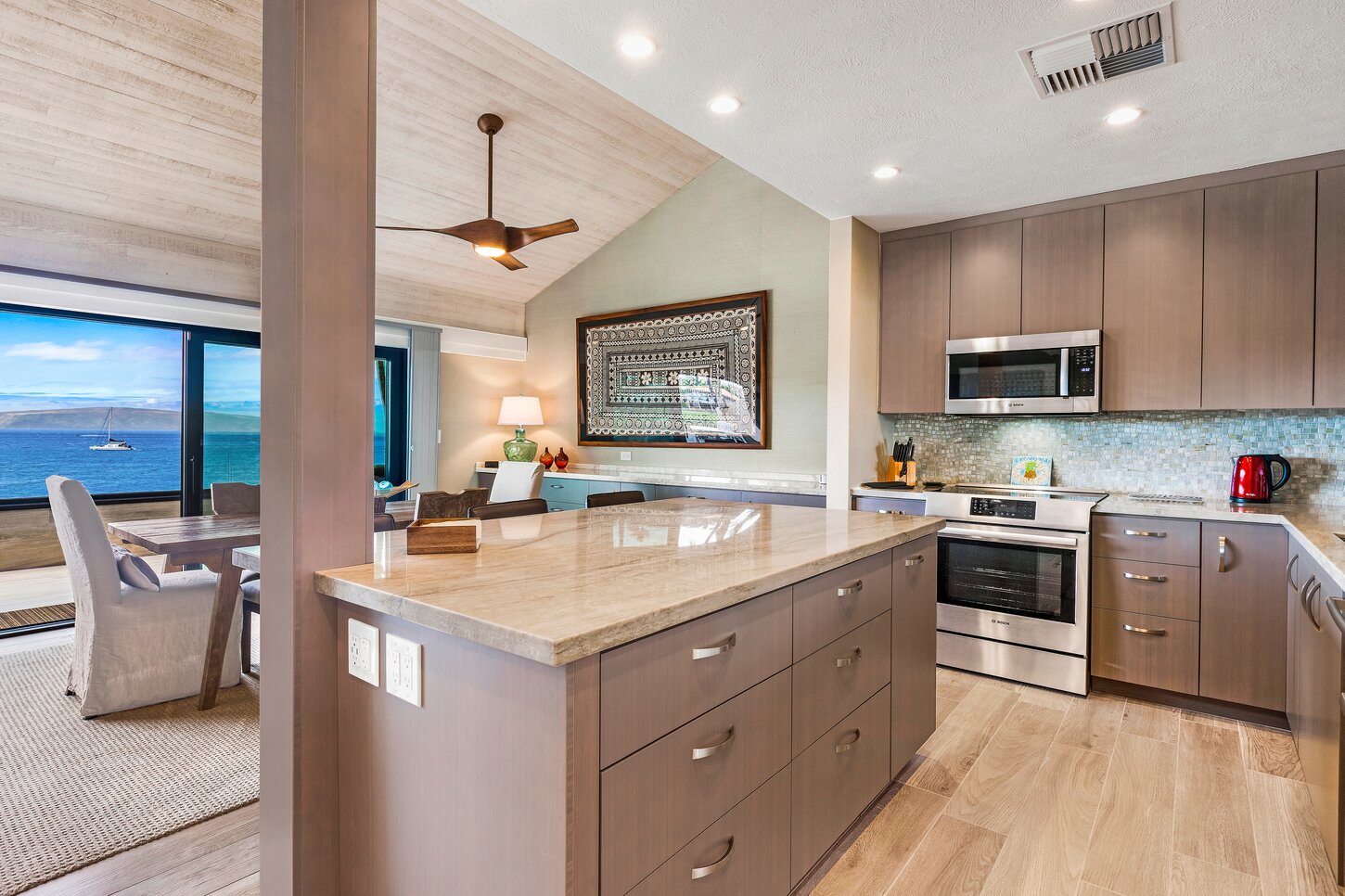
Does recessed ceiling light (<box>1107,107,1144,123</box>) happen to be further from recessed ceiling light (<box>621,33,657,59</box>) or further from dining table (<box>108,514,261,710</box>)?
dining table (<box>108,514,261,710</box>)

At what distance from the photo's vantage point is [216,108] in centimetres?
364

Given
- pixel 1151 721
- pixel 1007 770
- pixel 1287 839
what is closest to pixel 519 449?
pixel 1007 770

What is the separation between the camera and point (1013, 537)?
3.27 metres

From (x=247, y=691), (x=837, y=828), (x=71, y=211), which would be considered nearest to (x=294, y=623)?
(x=837, y=828)

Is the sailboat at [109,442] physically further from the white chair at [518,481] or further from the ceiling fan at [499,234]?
the ceiling fan at [499,234]

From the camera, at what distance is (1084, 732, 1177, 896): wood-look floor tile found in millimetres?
1850

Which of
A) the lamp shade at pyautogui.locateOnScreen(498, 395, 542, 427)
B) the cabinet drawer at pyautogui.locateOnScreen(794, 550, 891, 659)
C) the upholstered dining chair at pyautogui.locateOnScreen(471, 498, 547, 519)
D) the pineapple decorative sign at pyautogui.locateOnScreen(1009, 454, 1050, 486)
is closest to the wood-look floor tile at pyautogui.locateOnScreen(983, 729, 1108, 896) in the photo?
the cabinet drawer at pyautogui.locateOnScreen(794, 550, 891, 659)

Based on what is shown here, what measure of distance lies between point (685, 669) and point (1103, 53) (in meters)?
2.40

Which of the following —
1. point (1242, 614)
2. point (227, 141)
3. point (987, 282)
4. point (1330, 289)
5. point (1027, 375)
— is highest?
point (227, 141)

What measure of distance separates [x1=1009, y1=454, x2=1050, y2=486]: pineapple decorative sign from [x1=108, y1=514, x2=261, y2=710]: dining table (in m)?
3.89

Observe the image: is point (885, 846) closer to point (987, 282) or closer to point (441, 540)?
point (441, 540)

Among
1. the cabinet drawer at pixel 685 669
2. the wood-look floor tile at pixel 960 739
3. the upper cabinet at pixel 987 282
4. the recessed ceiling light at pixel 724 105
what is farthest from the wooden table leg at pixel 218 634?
the upper cabinet at pixel 987 282

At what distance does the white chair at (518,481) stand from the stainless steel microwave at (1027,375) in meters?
2.61

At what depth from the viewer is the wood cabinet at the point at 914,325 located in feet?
12.8
